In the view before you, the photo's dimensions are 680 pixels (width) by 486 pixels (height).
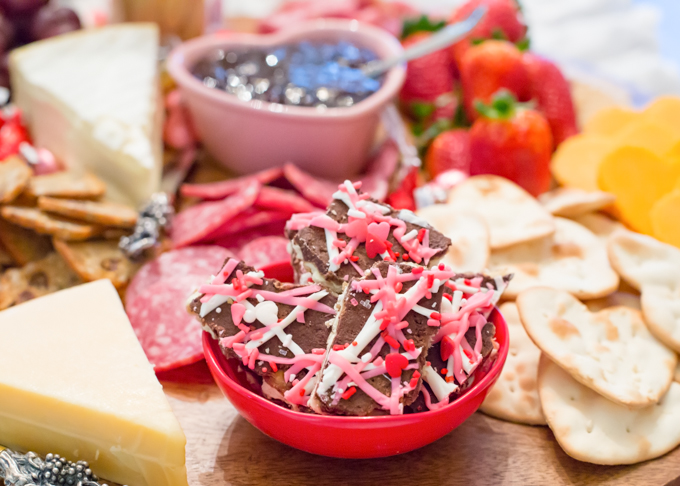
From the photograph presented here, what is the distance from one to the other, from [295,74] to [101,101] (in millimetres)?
591

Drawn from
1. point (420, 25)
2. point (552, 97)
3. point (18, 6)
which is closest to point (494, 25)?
point (420, 25)

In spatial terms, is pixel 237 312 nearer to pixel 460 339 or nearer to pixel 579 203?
pixel 460 339

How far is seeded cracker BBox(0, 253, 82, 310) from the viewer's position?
1480 millimetres

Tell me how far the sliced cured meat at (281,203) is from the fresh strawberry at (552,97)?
949mm

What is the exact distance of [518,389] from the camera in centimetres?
123

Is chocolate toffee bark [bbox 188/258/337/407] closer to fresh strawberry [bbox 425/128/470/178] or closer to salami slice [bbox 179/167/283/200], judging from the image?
salami slice [bbox 179/167/283/200]

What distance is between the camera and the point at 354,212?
3.60 ft

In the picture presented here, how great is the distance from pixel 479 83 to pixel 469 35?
311 mm

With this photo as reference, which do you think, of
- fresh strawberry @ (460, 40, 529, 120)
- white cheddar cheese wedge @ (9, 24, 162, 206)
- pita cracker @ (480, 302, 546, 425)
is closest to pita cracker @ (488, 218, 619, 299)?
pita cracker @ (480, 302, 546, 425)

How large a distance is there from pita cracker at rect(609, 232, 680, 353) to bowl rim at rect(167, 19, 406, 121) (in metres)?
0.79

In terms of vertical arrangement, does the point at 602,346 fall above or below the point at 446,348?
below

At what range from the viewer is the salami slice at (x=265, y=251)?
1.48 m

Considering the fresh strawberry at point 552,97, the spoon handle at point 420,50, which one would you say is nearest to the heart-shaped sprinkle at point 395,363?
the spoon handle at point 420,50

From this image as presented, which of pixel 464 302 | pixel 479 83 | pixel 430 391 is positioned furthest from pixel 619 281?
pixel 479 83
